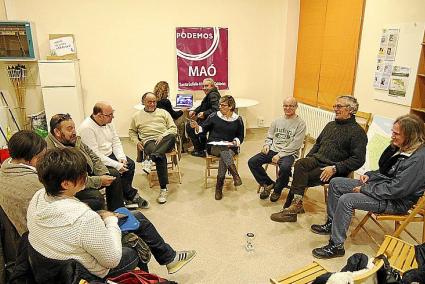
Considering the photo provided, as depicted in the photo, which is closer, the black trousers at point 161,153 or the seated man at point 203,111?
the black trousers at point 161,153

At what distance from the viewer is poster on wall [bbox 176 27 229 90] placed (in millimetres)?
5258

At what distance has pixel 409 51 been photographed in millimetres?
3439

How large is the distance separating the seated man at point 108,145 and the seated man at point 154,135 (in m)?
0.26

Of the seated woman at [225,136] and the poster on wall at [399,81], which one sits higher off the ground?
the poster on wall at [399,81]

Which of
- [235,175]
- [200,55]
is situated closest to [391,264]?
[235,175]

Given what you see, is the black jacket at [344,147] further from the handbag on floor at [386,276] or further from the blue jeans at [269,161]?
the handbag on floor at [386,276]

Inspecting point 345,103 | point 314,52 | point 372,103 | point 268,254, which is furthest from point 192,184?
point 314,52

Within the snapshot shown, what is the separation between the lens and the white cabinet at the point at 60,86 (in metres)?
4.52

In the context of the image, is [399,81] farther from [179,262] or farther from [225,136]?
[179,262]

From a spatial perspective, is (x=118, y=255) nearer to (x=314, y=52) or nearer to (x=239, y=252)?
(x=239, y=252)

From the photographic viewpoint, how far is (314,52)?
5.03 metres

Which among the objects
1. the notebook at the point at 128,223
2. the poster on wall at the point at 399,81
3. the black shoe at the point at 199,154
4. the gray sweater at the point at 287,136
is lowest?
the black shoe at the point at 199,154

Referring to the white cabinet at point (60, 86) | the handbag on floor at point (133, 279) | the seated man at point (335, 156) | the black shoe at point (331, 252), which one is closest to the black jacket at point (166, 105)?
the white cabinet at point (60, 86)

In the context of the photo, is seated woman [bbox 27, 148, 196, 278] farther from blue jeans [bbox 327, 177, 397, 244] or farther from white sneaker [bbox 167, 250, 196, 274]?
blue jeans [bbox 327, 177, 397, 244]
